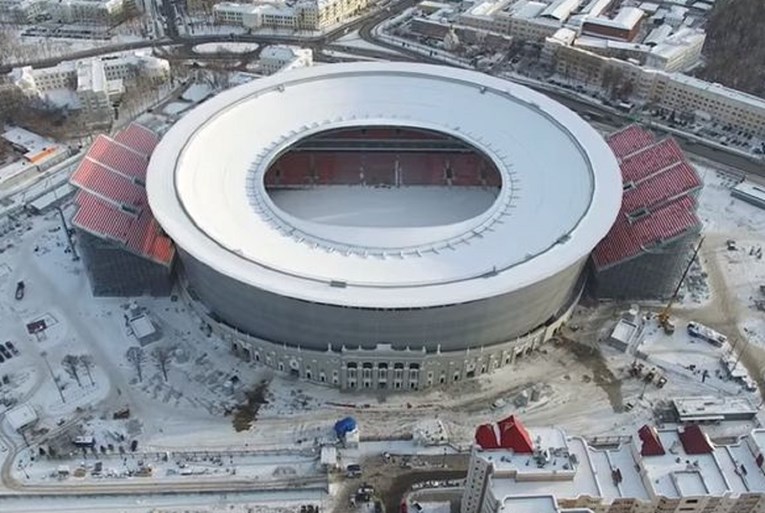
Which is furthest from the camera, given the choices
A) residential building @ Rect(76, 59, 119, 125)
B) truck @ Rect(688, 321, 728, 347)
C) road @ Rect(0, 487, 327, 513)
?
residential building @ Rect(76, 59, 119, 125)

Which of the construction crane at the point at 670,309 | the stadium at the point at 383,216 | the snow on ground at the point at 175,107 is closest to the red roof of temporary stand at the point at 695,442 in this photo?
the stadium at the point at 383,216

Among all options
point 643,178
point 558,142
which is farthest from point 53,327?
point 643,178

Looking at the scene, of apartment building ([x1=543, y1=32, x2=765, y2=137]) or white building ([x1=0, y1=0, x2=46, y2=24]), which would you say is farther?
white building ([x1=0, y1=0, x2=46, y2=24])

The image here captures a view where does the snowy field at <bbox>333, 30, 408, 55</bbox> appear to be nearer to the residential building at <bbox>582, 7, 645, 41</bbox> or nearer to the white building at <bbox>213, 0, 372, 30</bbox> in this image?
the white building at <bbox>213, 0, 372, 30</bbox>

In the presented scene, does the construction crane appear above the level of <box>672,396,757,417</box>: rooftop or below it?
above

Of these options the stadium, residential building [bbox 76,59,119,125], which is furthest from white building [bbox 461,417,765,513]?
residential building [bbox 76,59,119,125]
